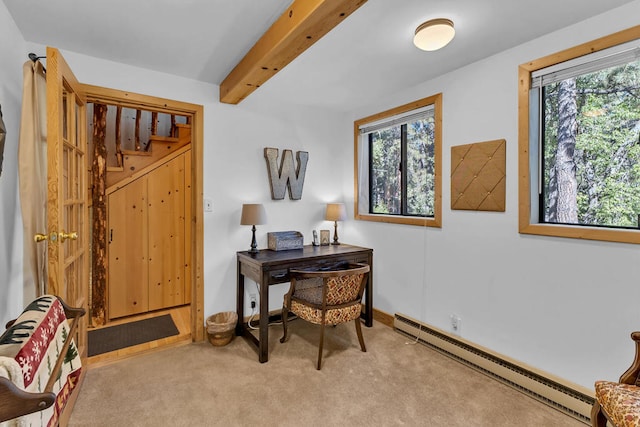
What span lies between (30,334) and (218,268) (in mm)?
1847

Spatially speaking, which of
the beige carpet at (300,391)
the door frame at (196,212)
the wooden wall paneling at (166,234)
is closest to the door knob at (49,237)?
the beige carpet at (300,391)

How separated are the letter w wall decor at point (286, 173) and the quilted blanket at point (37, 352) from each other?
6.59 ft

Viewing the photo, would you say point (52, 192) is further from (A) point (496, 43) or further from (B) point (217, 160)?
(A) point (496, 43)

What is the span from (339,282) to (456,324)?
100 cm

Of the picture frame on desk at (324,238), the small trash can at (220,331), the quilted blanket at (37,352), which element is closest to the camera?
the quilted blanket at (37,352)

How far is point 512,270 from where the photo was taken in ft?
7.07

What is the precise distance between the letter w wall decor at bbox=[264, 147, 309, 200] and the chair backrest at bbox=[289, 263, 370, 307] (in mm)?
1034

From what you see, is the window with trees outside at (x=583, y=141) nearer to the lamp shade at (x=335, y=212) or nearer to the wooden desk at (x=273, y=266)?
the wooden desk at (x=273, y=266)

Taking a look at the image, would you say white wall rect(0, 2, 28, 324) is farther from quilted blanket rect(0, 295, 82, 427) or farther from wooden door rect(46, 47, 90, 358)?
quilted blanket rect(0, 295, 82, 427)

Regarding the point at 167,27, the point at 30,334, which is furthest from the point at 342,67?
the point at 30,334

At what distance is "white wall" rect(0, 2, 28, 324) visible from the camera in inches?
64.6

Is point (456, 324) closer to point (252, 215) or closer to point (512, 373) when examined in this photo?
point (512, 373)

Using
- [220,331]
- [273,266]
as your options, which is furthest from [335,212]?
[220,331]

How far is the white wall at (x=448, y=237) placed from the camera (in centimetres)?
176
